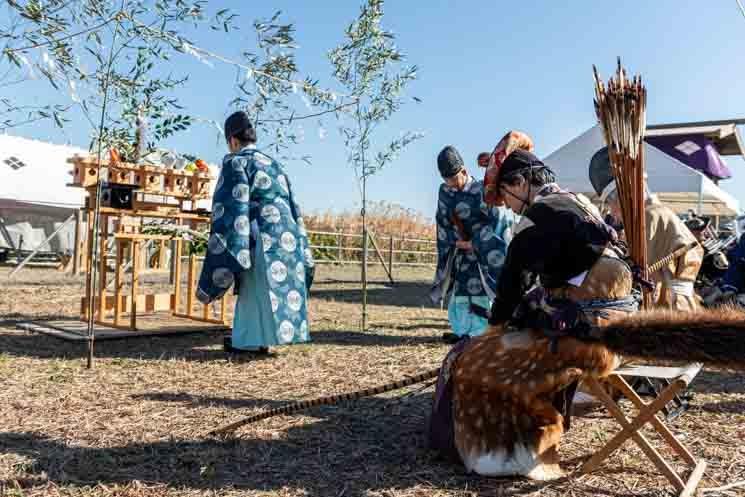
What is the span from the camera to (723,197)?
29.7 ft

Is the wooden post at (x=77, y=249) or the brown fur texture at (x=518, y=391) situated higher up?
the wooden post at (x=77, y=249)

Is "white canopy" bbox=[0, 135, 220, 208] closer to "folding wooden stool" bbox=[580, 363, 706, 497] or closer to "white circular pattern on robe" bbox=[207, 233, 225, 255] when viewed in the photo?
"white circular pattern on robe" bbox=[207, 233, 225, 255]

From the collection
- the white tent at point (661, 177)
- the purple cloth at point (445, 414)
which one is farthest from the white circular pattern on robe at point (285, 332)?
the white tent at point (661, 177)

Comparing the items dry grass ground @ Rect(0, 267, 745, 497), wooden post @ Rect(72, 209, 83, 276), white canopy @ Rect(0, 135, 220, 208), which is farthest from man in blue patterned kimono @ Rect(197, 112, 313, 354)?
white canopy @ Rect(0, 135, 220, 208)

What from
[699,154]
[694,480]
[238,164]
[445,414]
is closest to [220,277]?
[238,164]

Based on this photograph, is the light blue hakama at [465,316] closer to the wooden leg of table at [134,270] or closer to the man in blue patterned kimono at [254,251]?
the man in blue patterned kimono at [254,251]

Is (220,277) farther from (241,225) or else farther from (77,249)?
(77,249)

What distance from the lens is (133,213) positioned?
5809 millimetres

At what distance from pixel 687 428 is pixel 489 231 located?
2562mm

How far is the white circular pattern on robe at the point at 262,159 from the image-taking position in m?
5.12

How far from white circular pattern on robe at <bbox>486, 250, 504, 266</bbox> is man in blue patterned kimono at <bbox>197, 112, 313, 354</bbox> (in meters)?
1.61

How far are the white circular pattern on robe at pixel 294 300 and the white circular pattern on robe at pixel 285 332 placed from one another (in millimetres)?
133

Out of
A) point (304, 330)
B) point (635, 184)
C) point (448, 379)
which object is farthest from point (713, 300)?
point (448, 379)

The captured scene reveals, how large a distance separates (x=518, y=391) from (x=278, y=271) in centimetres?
286
